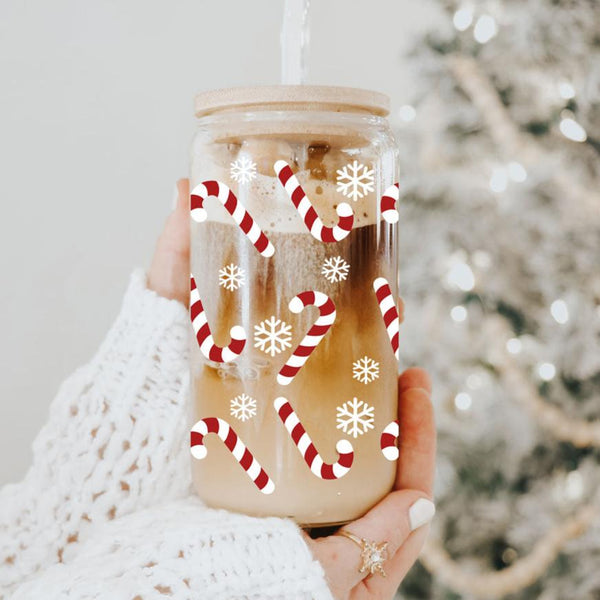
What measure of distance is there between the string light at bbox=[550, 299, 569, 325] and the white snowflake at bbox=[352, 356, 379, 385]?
0.76 meters

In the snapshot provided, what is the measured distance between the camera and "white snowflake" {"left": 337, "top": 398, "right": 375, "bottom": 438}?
46 centimetres

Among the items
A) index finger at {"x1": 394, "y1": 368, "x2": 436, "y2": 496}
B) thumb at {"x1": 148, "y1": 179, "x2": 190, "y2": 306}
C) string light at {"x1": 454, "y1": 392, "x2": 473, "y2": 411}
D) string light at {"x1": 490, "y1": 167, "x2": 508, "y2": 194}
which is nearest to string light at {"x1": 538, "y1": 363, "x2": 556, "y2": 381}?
string light at {"x1": 454, "y1": 392, "x2": 473, "y2": 411}

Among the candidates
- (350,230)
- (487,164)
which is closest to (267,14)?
(487,164)

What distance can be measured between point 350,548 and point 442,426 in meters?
0.73

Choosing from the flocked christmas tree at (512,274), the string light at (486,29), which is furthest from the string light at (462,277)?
the string light at (486,29)

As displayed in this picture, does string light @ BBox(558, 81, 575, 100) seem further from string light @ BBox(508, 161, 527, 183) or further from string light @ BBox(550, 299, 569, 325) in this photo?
string light @ BBox(550, 299, 569, 325)

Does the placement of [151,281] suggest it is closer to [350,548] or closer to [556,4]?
[350,548]

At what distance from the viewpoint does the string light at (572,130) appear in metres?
1.12

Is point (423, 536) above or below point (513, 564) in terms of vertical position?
above

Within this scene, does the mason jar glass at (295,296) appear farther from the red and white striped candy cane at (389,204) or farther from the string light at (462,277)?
the string light at (462,277)

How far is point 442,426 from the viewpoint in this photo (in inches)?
46.6

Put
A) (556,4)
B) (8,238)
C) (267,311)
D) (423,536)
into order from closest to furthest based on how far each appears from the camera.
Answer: (267,311)
(423,536)
(8,238)
(556,4)

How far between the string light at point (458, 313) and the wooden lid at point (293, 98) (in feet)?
A: 2.47

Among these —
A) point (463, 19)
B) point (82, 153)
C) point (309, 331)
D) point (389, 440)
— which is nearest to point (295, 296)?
point (309, 331)
